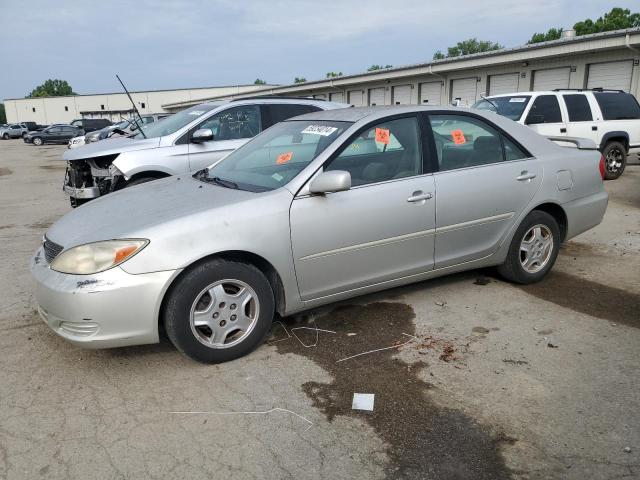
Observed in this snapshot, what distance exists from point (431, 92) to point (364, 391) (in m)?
24.6

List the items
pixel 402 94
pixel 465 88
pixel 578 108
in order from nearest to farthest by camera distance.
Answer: pixel 578 108, pixel 465 88, pixel 402 94

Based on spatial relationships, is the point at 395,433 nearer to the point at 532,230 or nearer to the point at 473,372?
the point at 473,372

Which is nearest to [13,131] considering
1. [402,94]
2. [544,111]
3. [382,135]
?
[402,94]

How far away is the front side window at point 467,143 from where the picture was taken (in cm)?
437

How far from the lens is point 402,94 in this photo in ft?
91.2

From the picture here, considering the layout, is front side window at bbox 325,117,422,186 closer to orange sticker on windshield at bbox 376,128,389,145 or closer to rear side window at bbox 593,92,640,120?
orange sticker on windshield at bbox 376,128,389,145

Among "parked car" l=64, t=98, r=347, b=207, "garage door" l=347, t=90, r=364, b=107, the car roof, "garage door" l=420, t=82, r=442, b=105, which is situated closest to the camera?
the car roof

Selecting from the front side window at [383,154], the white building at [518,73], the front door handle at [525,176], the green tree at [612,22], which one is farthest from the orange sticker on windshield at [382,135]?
the green tree at [612,22]

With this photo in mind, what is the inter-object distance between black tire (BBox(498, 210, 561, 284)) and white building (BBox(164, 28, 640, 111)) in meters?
11.4

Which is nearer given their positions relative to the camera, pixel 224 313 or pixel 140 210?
pixel 224 313

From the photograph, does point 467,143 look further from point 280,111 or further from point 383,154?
point 280,111

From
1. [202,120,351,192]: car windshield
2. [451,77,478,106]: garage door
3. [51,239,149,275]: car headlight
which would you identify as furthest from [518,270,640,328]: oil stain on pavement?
[451,77,478,106]: garage door

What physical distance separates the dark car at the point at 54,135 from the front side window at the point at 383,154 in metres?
41.1

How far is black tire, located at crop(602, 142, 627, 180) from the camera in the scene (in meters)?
11.4
